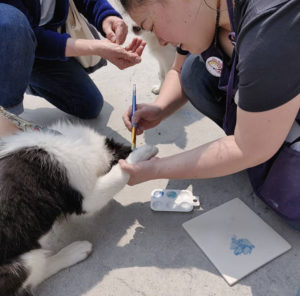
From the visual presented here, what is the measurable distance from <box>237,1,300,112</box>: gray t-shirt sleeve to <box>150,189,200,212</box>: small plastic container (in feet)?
2.17

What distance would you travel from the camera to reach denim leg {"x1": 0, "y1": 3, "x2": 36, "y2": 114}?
1349mm

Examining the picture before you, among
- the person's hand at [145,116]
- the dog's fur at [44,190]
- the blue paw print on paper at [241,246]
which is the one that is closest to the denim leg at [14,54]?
the dog's fur at [44,190]

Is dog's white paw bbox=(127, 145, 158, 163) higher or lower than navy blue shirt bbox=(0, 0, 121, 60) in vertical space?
lower

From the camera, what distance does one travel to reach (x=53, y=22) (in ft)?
5.77

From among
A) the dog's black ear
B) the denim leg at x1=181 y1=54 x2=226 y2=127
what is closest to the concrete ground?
the dog's black ear

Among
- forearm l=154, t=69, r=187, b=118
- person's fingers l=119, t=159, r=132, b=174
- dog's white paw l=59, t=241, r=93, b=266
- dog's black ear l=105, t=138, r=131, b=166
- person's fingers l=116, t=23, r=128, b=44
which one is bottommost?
dog's white paw l=59, t=241, r=93, b=266

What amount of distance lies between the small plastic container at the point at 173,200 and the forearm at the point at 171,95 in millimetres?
365

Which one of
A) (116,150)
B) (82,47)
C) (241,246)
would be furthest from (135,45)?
(241,246)

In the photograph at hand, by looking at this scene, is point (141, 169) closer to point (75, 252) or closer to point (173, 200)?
point (173, 200)

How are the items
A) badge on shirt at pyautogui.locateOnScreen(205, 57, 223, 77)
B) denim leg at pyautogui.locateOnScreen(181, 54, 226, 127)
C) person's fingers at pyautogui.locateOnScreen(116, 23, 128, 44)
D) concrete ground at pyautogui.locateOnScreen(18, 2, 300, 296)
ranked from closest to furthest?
concrete ground at pyautogui.locateOnScreen(18, 2, 300, 296)
badge on shirt at pyautogui.locateOnScreen(205, 57, 223, 77)
denim leg at pyautogui.locateOnScreen(181, 54, 226, 127)
person's fingers at pyautogui.locateOnScreen(116, 23, 128, 44)

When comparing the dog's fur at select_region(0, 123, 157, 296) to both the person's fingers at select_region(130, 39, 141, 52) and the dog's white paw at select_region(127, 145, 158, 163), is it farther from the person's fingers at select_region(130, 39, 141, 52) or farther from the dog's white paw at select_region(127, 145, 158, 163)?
the person's fingers at select_region(130, 39, 141, 52)

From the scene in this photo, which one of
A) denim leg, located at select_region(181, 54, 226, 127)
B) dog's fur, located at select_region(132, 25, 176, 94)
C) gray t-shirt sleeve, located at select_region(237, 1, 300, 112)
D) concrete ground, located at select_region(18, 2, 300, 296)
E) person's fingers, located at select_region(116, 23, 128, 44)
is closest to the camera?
gray t-shirt sleeve, located at select_region(237, 1, 300, 112)

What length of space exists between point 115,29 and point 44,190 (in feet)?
3.09

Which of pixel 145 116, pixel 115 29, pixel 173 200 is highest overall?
pixel 115 29
